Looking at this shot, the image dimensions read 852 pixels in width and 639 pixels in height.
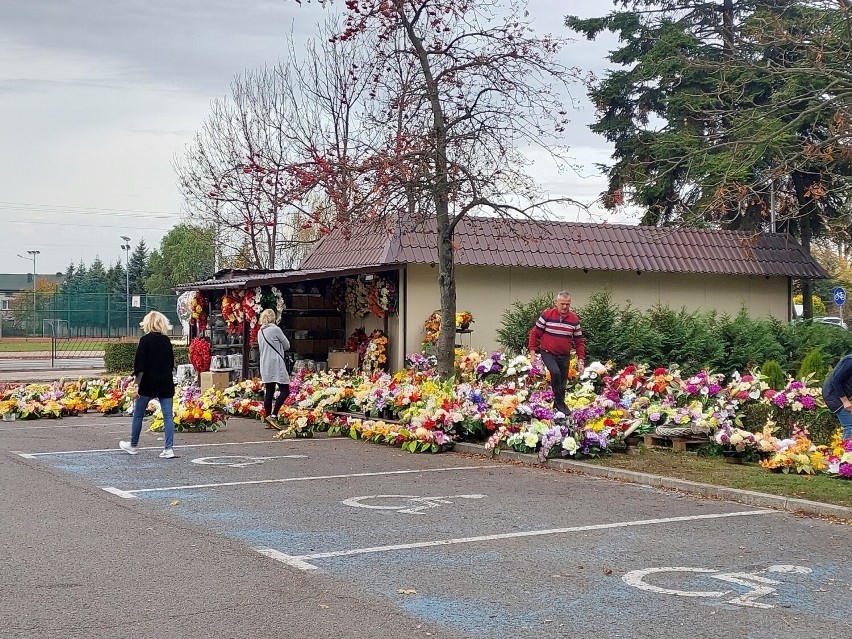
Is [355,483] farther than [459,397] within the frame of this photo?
No

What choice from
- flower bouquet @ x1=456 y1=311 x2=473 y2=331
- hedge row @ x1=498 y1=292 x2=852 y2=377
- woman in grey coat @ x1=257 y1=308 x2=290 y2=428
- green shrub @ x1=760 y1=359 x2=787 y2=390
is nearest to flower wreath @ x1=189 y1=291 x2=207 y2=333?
flower bouquet @ x1=456 y1=311 x2=473 y2=331

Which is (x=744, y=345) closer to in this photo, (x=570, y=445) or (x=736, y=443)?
(x=736, y=443)

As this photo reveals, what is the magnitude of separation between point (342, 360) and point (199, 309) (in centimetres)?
404

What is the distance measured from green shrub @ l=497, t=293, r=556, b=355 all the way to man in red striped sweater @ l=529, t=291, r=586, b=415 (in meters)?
6.57

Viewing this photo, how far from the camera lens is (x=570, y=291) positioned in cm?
2367

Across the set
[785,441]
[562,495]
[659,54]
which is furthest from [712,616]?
[659,54]

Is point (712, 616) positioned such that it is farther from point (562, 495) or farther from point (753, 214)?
point (753, 214)

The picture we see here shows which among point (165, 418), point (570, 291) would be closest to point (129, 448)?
point (165, 418)

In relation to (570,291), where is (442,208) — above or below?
above

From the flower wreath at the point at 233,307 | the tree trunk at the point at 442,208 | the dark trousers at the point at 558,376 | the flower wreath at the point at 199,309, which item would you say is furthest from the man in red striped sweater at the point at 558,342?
the flower wreath at the point at 199,309

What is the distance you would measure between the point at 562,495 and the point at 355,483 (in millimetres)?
2252

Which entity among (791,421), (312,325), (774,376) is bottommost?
(791,421)

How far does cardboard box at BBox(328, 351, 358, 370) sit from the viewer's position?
22938 mm

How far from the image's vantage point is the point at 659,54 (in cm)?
3344
